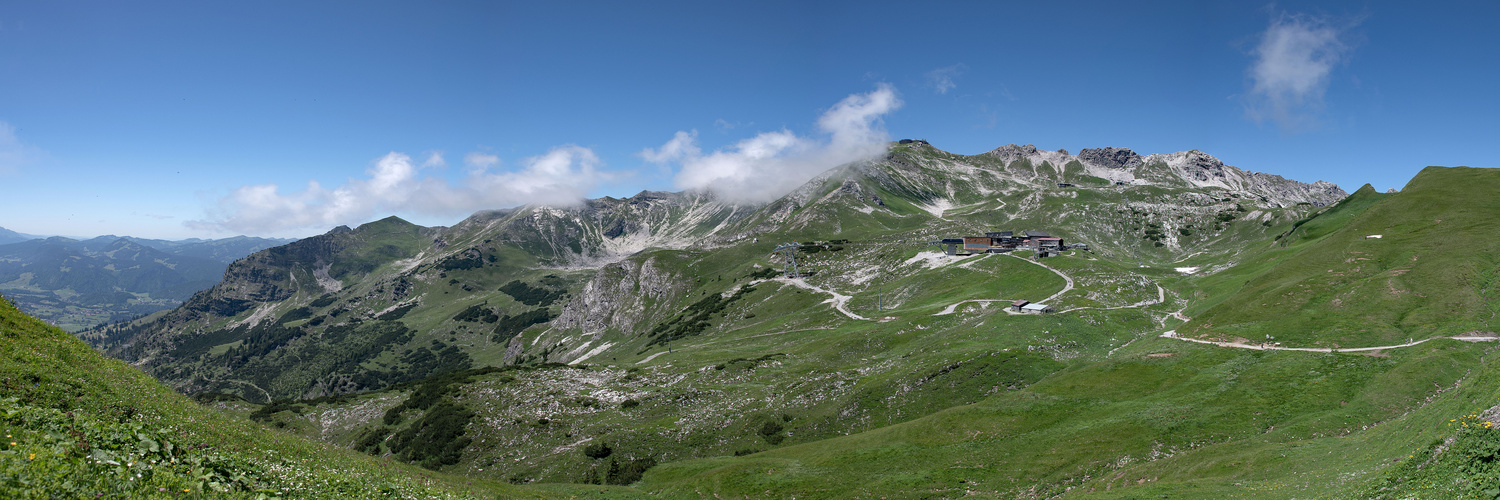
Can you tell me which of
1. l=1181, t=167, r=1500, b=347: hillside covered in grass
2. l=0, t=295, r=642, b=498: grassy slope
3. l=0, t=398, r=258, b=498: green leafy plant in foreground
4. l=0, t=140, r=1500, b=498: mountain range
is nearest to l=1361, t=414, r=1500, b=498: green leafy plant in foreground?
l=0, t=140, r=1500, b=498: mountain range

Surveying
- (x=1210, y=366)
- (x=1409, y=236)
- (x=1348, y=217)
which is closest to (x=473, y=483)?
(x=1210, y=366)

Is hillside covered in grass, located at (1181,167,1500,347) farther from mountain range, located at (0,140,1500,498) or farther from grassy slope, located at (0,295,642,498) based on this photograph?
grassy slope, located at (0,295,642,498)

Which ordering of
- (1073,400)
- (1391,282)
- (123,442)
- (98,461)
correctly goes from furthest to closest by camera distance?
(1391,282)
(1073,400)
(123,442)
(98,461)

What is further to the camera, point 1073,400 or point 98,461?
point 1073,400

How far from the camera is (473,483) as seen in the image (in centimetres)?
3222

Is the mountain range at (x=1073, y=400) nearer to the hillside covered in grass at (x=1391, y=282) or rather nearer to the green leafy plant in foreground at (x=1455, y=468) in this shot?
the green leafy plant in foreground at (x=1455, y=468)

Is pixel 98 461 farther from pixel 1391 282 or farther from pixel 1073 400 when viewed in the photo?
pixel 1391 282

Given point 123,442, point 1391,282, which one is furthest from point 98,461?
point 1391,282

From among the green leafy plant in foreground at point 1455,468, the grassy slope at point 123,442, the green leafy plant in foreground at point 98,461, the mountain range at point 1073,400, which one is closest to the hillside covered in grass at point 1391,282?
the mountain range at point 1073,400

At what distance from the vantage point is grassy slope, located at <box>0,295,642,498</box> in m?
12.1

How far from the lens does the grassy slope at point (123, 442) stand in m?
12.1

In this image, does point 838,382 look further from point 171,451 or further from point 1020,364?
point 171,451

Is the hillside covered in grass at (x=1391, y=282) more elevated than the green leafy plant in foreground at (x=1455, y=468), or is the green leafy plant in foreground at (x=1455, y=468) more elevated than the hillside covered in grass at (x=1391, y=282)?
the hillside covered in grass at (x=1391, y=282)

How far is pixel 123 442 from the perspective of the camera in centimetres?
1512
